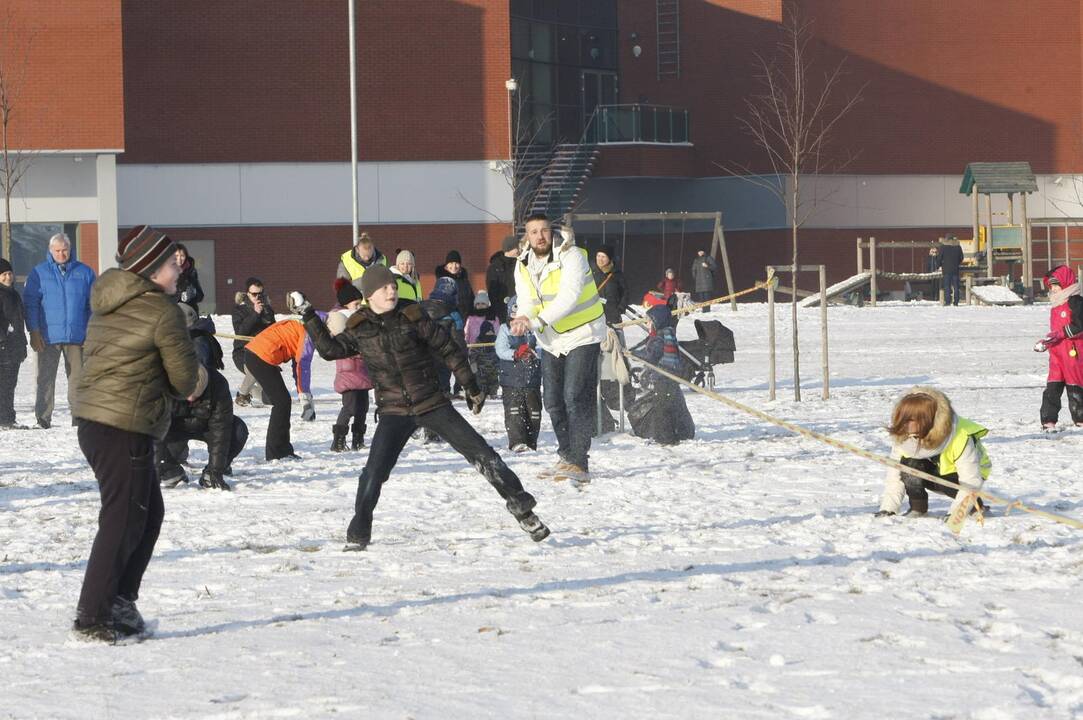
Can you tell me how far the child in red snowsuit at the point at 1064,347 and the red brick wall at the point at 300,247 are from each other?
29.6 meters

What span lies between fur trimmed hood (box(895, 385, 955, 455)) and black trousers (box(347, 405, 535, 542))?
2.18m

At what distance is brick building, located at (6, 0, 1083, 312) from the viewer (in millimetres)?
40031

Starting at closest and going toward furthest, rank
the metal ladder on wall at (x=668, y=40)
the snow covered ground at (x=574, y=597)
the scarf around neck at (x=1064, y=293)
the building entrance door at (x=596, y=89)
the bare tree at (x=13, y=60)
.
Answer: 1. the snow covered ground at (x=574, y=597)
2. the scarf around neck at (x=1064, y=293)
3. the bare tree at (x=13, y=60)
4. the building entrance door at (x=596, y=89)
5. the metal ladder on wall at (x=668, y=40)

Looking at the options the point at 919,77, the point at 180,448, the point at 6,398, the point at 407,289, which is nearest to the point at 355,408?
the point at 407,289

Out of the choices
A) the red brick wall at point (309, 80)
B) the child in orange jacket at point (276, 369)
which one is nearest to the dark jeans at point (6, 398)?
the child in orange jacket at point (276, 369)

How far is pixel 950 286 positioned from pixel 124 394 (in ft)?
115

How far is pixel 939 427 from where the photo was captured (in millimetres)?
9172

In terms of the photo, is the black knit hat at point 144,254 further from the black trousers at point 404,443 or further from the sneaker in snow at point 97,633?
the black trousers at point 404,443

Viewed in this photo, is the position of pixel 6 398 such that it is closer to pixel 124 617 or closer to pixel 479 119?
pixel 124 617

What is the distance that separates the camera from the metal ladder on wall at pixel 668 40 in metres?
51.3

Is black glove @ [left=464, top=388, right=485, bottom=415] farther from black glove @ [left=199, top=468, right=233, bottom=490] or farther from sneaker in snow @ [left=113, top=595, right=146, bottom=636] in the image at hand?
black glove @ [left=199, top=468, right=233, bottom=490]

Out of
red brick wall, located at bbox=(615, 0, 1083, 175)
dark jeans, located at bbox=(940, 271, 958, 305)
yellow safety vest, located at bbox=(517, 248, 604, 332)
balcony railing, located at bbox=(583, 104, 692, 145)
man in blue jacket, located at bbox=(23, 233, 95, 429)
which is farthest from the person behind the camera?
red brick wall, located at bbox=(615, 0, 1083, 175)

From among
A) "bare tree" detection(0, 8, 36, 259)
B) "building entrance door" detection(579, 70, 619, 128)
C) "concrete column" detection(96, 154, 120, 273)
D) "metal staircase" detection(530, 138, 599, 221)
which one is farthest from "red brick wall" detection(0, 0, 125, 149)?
"building entrance door" detection(579, 70, 619, 128)

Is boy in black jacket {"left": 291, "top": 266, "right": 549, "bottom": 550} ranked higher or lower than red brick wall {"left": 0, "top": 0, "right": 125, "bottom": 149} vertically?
lower
